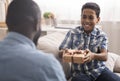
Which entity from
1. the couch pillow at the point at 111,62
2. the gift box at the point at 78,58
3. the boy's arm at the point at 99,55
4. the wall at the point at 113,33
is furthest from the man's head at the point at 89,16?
the wall at the point at 113,33

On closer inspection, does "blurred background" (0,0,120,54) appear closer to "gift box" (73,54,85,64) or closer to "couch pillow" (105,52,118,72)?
"couch pillow" (105,52,118,72)

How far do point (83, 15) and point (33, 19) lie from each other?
1175 millimetres

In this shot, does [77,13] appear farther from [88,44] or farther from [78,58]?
[78,58]

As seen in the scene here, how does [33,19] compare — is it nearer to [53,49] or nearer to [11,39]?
[11,39]

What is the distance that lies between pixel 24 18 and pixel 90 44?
1.23m

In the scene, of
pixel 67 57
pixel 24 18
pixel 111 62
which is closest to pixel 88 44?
pixel 67 57

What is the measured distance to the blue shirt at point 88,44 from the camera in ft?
6.79

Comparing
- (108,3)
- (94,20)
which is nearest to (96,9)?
(94,20)

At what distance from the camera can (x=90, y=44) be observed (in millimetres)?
2102

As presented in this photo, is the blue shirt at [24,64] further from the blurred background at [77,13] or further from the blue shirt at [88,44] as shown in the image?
the blurred background at [77,13]

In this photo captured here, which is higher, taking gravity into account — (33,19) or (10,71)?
(33,19)

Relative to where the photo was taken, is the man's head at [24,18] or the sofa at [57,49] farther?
the sofa at [57,49]

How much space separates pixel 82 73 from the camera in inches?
81.6

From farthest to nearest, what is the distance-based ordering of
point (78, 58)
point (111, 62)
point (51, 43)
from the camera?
point (111, 62) < point (51, 43) < point (78, 58)
